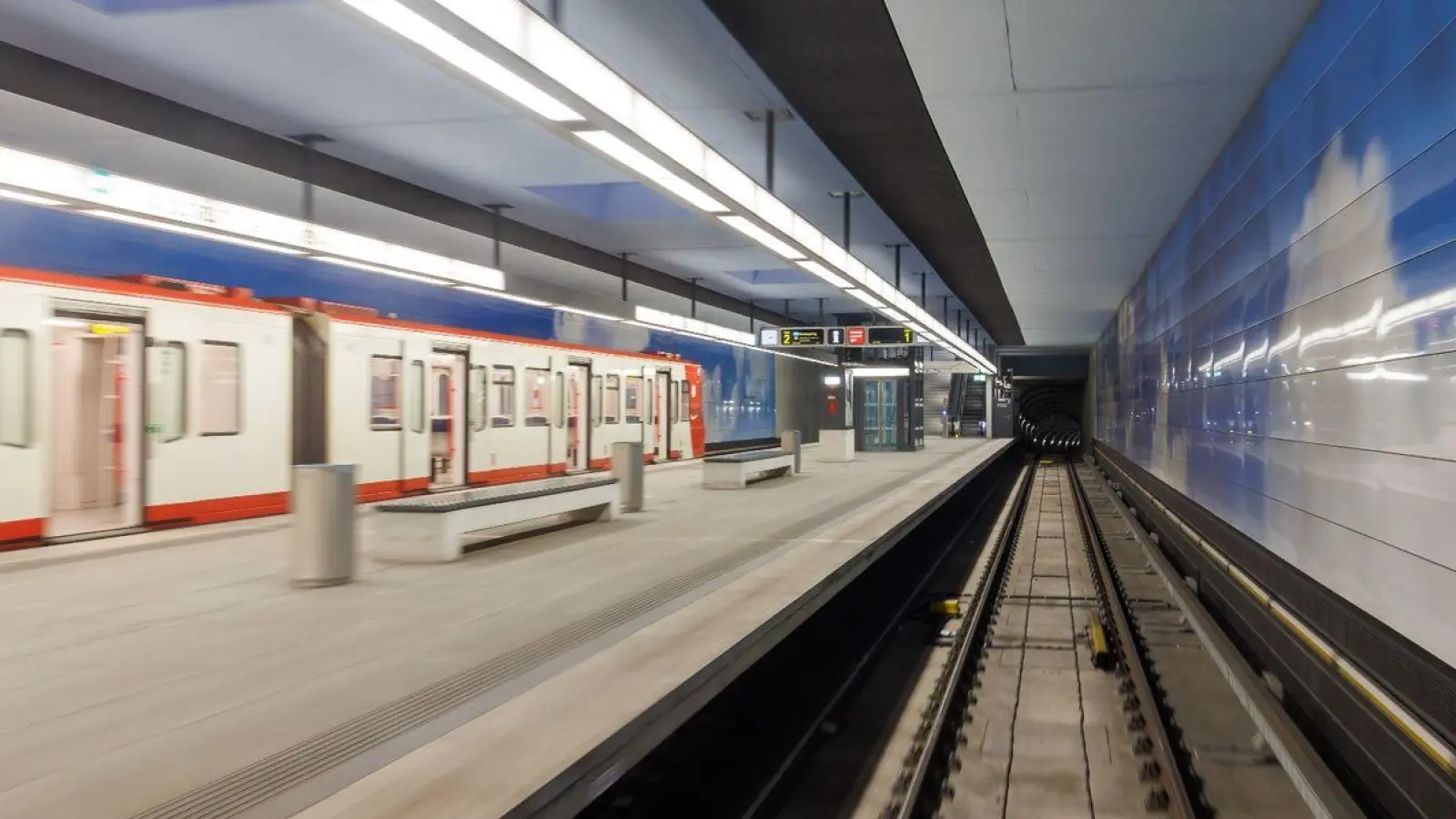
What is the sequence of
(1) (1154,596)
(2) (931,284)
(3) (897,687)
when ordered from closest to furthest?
1. (3) (897,687)
2. (1) (1154,596)
3. (2) (931,284)

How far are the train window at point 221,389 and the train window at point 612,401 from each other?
25.6ft

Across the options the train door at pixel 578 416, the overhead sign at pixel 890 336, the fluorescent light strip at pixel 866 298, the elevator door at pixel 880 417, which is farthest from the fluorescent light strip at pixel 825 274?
the elevator door at pixel 880 417

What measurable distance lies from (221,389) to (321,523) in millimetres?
3611

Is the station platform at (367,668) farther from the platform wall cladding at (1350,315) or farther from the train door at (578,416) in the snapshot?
the train door at (578,416)

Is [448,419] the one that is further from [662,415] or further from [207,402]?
[662,415]

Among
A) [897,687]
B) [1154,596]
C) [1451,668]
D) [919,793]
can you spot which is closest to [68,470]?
[897,687]

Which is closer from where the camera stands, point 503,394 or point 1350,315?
point 1350,315

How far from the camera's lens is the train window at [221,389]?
8.86 meters

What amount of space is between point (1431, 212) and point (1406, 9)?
2.75 ft

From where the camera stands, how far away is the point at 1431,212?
11.8ft

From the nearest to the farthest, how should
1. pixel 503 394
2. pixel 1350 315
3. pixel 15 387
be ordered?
pixel 1350 315, pixel 15 387, pixel 503 394

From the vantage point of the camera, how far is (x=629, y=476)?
10.9 meters

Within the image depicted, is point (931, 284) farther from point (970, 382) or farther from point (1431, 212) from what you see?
point (970, 382)

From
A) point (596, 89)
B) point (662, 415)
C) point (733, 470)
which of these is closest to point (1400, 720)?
point (596, 89)
